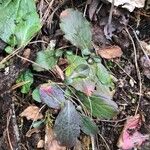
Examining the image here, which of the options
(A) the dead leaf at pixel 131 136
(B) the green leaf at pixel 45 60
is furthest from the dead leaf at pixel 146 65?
(B) the green leaf at pixel 45 60

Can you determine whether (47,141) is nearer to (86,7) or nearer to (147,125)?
(147,125)

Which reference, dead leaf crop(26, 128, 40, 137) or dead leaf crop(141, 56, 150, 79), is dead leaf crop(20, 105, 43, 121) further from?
dead leaf crop(141, 56, 150, 79)

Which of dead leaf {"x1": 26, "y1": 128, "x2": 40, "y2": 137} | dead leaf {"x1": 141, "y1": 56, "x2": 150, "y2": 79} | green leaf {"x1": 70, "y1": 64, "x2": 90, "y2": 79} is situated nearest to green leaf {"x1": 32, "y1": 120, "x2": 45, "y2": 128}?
dead leaf {"x1": 26, "y1": 128, "x2": 40, "y2": 137}

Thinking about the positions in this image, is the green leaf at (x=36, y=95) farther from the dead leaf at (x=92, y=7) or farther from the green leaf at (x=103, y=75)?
the dead leaf at (x=92, y=7)

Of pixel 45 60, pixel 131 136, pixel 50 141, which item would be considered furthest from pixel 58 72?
pixel 131 136

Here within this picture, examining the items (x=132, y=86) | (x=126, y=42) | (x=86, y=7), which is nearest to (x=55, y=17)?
(x=86, y=7)
